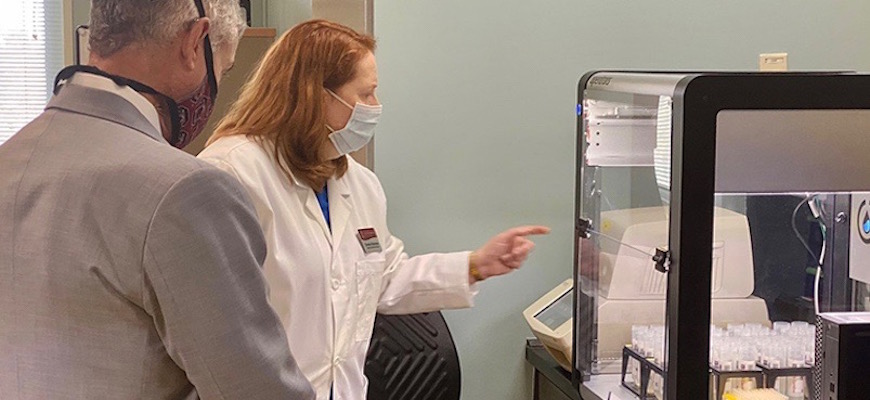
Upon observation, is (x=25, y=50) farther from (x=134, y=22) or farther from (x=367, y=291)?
(x=134, y=22)

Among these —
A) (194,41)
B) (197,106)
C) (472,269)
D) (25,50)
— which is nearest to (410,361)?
(472,269)

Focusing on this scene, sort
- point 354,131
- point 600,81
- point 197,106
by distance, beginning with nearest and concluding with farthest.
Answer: point 197,106, point 354,131, point 600,81

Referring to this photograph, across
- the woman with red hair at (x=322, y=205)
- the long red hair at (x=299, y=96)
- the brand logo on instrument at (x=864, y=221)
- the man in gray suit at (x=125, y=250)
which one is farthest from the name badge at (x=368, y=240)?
the brand logo on instrument at (x=864, y=221)

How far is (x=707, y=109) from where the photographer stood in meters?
1.96

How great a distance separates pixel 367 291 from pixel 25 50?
9.20 ft

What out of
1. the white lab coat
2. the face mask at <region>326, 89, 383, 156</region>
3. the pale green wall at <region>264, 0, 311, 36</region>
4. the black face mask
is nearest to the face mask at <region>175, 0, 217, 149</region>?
the black face mask

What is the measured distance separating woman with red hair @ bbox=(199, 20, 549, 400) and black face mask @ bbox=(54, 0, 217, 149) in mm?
520

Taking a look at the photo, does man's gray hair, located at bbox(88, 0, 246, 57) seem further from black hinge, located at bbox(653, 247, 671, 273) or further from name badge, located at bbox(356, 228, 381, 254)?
black hinge, located at bbox(653, 247, 671, 273)

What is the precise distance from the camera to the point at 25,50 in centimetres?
436

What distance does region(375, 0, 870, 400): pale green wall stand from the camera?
300 cm

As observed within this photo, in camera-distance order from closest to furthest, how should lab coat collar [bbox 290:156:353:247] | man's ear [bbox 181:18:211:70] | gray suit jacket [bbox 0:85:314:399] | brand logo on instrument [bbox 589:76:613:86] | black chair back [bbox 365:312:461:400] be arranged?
gray suit jacket [bbox 0:85:314:399]
man's ear [bbox 181:18:211:70]
lab coat collar [bbox 290:156:353:247]
brand logo on instrument [bbox 589:76:613:86]
black chair back [bbox 365:312:461:400]

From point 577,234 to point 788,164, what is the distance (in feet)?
2.54

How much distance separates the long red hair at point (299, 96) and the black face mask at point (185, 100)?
1.85ft

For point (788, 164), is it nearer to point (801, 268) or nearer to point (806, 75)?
point (806, 75)
